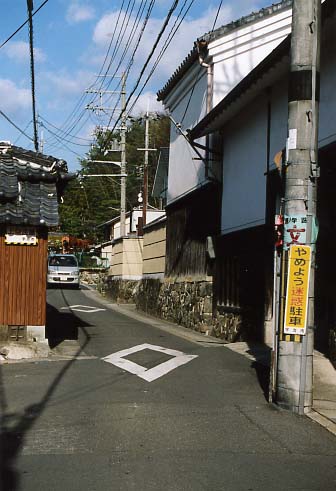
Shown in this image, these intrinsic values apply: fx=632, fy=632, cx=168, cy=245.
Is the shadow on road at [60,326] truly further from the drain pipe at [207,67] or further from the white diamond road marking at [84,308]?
the drain pipe at [207,67]

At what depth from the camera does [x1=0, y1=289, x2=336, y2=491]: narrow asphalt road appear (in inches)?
211

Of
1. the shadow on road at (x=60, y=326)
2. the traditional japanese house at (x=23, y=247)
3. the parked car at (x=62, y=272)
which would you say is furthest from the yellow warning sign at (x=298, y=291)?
the parked car at (x=62, y=272)

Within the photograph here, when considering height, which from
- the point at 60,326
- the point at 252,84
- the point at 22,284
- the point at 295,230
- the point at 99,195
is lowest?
the point at 60,326

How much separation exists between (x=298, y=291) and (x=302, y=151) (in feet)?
5.88

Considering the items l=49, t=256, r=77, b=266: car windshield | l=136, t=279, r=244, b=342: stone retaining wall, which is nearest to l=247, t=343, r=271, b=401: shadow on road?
l=136, t=279, r=244, b=342: stone retaining wall

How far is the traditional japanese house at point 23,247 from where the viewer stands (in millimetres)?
12219

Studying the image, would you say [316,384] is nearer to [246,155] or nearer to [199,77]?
[246,155]

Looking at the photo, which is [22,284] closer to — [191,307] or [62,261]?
[191,307]

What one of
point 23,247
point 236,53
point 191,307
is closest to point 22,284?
point 23,247

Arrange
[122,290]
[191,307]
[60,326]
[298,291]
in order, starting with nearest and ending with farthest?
1. [298,291]
2. [60,326]
3. [191,307]
4. [122,290]

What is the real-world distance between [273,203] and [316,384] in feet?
15.2

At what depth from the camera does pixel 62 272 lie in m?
37.3

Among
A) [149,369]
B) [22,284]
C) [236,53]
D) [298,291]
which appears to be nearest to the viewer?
[298,291]

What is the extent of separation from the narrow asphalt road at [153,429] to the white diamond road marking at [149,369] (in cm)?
3
